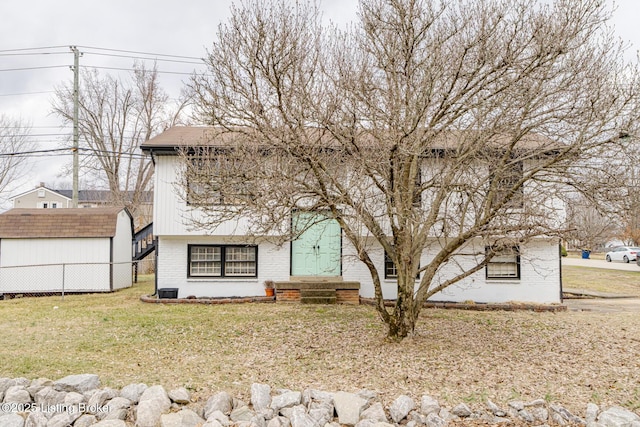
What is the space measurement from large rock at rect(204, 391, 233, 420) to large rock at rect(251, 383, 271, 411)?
280 millimetres

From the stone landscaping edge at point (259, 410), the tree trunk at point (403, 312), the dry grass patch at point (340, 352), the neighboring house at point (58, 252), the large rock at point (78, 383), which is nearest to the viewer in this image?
the stone landscaping edge at point (259, 410)

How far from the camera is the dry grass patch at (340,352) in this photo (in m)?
5.97

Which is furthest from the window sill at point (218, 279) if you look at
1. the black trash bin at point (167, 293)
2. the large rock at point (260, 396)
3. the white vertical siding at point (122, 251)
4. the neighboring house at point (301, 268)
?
the large rock at point (260, 396)

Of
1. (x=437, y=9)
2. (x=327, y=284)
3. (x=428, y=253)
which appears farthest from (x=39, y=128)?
(x=437, y=9)

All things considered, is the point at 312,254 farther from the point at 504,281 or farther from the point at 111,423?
the point at 111,423

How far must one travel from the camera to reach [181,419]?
199 inches

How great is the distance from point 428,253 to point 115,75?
21.1 metres

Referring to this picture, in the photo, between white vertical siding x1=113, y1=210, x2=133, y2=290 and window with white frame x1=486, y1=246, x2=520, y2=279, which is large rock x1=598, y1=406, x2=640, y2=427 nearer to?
window with white frame x1=486, y1=246, x2=520, y2=279

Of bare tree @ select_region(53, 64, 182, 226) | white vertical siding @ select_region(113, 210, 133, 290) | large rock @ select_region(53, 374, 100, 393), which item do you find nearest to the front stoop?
white vertical siding @ select_region(113, 210, 133, 290)

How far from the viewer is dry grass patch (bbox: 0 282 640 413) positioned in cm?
597

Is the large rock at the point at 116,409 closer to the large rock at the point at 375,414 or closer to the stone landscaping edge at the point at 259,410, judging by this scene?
the stone landscaping edge at the point at 259,410

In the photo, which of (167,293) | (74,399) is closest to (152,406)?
(74,399)

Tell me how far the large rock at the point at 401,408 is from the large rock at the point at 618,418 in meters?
2.11

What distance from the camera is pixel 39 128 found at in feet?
75.8
